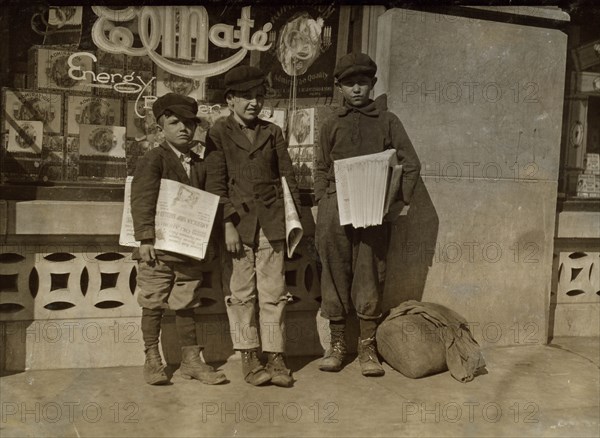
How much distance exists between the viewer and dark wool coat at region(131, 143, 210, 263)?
13.1 feet

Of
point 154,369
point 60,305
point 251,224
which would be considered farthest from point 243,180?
point 60,305

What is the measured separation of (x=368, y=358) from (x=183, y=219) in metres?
1.78

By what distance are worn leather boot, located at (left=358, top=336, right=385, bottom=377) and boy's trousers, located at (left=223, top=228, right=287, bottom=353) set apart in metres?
0.66

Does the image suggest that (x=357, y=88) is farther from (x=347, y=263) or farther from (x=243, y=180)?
(x=347, y=263)

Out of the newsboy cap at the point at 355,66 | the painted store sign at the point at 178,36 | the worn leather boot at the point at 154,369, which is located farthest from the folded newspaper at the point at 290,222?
the painted store sign at the point at 178,36

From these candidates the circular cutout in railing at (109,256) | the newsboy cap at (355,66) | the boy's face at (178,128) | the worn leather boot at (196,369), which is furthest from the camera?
the circular cutout in railing at (109,256)

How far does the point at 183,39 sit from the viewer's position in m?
4.88

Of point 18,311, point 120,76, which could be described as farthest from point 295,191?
point 18,311

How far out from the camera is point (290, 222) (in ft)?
13.9

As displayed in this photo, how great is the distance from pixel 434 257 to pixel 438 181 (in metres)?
0.66

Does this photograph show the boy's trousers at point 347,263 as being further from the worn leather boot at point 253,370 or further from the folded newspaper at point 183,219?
the folded newspaper at point 183,219

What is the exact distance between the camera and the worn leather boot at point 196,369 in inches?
166

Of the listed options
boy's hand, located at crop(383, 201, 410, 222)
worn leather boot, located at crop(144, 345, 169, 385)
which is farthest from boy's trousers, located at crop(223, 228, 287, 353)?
boy's hand, located at crop(383, 201, 410, 222)

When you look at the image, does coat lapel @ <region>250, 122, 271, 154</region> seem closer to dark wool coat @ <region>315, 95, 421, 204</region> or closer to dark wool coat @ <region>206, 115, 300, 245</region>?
dark wool coat @ <region>206, 115, 300, 245</region>
